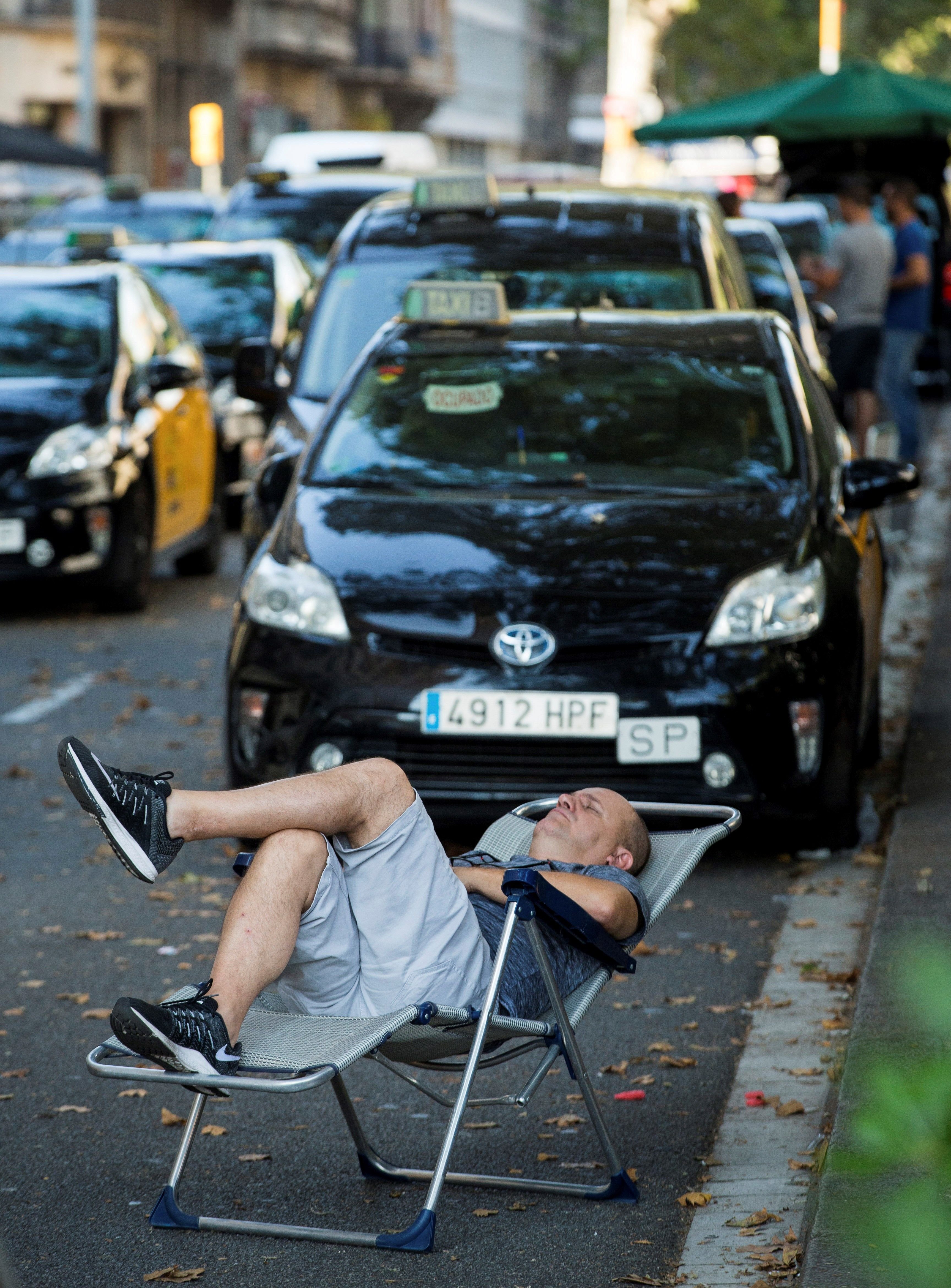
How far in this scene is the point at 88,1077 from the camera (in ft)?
14.6

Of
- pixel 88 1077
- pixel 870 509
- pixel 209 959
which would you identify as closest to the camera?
pixel 88 1077

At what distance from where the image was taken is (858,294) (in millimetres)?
14508

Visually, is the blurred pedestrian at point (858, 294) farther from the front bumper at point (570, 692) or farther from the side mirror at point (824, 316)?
the front bumper at point (570, 692)

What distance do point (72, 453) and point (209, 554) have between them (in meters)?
2.13

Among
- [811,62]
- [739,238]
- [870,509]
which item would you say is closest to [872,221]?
[739,238]

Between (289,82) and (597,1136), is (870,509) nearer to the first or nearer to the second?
(597,1136)

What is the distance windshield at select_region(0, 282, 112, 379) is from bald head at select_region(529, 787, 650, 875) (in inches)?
297

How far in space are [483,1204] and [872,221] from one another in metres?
11.9

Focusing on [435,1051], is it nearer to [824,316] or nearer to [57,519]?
[57,519]

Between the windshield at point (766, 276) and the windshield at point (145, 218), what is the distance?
882 centimetres

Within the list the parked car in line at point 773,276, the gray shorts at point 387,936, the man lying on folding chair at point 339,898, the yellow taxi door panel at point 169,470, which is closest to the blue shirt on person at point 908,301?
the parked car in line at point 773,276

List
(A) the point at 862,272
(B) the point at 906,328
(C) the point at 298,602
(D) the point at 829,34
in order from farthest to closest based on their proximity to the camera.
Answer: (D) the point at 829,34, (B) the point at 906,328, (A) the point at 862,272, (C) the point at 298,602

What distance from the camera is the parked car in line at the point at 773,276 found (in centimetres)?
1314

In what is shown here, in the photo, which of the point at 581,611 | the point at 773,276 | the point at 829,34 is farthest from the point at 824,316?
the point at 829,34
